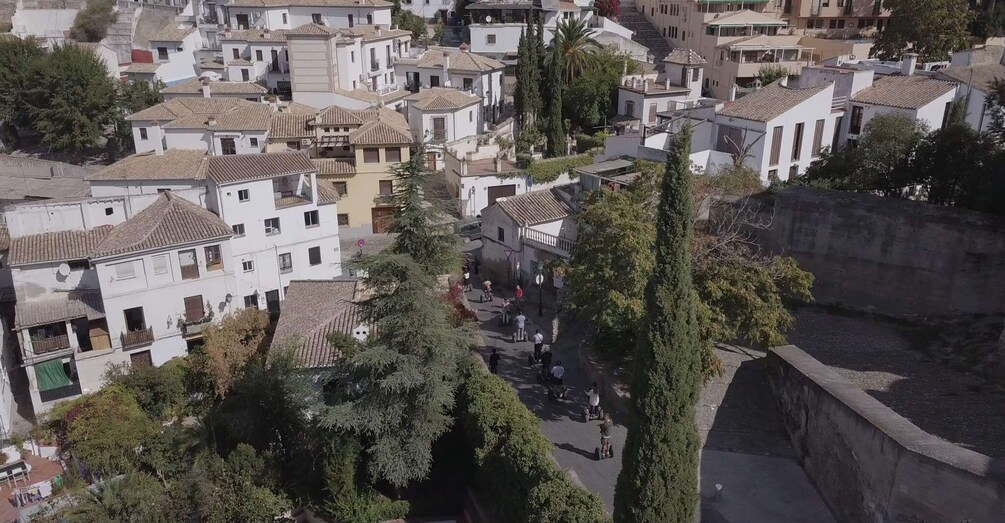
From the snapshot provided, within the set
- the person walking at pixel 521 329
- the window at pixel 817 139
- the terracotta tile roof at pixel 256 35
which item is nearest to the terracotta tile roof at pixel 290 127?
the terracotta tile roof at pixel 256 35

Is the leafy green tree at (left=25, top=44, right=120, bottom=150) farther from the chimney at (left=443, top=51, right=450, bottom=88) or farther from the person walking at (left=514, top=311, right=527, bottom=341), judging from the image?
the person walking at (left=514, top=311, right=527, bottom=341)

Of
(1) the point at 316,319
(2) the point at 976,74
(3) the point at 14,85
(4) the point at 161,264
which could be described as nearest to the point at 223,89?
(3) the point at 14,85

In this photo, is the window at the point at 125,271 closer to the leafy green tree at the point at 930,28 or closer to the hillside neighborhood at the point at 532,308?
the hillside neighborhood at the point at 532,308

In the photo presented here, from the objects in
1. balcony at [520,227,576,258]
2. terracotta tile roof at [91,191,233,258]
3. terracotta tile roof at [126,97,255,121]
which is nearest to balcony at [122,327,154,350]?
terracotta tile roof at [91,191,233,258]

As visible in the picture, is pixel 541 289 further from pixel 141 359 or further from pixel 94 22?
pixel 94 22

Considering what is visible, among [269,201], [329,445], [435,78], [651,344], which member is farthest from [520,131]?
[651,344]
